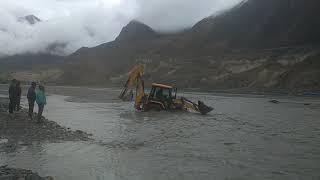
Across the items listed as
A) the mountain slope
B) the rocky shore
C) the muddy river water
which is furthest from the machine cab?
the mountain slope

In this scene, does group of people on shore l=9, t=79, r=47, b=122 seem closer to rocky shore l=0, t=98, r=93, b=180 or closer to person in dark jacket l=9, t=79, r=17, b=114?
person in dark jacket l=9, t=79, r=17, b=114

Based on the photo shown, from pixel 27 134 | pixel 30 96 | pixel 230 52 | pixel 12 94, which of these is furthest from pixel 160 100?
pixel 230 52

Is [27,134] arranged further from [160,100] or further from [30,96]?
[160,100]

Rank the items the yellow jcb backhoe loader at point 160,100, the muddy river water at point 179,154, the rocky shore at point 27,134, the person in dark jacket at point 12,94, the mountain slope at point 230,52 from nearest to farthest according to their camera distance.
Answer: the muddy river water at point 179,154, the rocky shore at point 27,134, the person in dark jacket at point 12,94, the yellow jcb backhoe loader at point 160,100, the mountain slope at point 230,52

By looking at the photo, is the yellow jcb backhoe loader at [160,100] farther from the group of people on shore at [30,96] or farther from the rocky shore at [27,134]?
the rocky shore at [27,134]

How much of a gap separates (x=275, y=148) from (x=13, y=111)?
14.7m

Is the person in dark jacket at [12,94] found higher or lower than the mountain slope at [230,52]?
lower

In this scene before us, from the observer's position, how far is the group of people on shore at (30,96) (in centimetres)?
2322

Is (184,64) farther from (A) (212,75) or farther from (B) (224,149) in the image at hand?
(B) (224,149)

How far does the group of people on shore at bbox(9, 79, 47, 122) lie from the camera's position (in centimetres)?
2322

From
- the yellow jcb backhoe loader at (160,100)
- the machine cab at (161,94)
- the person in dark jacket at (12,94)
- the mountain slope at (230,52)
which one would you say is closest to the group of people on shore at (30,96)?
the person in dark jacket at (12,94)

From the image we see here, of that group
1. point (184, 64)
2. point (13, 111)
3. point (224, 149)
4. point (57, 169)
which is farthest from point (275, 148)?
point (184, 64)

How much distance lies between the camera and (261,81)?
9400 centimetres

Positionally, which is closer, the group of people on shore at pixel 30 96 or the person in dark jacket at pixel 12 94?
the group of people on shore at pixel 30 96
